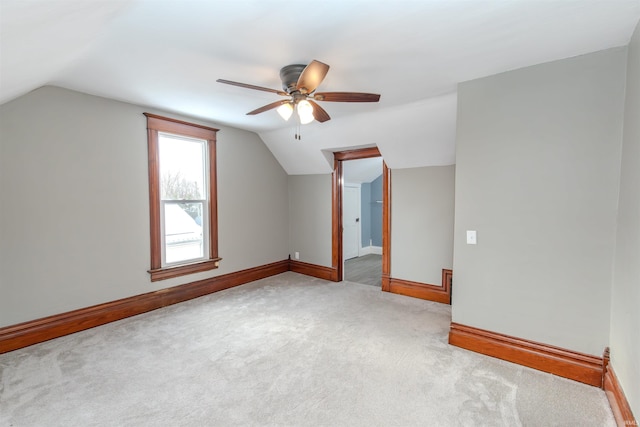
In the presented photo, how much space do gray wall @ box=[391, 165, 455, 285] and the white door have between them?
2.20 metres

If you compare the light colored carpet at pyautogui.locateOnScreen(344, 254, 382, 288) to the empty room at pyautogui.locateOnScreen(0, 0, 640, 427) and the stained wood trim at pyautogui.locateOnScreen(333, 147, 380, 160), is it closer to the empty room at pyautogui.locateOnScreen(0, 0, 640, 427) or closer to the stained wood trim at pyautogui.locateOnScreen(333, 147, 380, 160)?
the empty room at pyautogui.locateOnScreen(0, 0, 640, 427)

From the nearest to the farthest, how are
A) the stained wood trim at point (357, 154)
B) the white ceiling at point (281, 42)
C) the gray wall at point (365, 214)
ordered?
the white ceiling at point (281, 42), the stained wood trim at point (357, 154), the gray wall at point (365, 214)

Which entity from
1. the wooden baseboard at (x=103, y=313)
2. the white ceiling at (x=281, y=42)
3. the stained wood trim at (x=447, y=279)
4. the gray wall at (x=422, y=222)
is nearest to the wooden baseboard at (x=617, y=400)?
the stained wood trim at (x=447, y=279)

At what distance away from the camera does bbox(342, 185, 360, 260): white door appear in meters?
6.63

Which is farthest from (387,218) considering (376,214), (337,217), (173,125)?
(173,125)

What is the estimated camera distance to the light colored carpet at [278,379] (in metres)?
1.91

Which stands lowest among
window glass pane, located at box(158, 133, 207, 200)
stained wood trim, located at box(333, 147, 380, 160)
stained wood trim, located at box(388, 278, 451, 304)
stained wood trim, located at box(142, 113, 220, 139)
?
stained wood trim, located at box(388, 278, 451, 304)

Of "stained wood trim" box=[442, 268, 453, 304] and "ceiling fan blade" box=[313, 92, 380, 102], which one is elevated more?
"ceiling fan blade" box=[313, 92, 380, 102]

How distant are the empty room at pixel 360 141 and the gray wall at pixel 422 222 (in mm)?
40

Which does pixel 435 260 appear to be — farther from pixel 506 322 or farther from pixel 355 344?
pixel 355 344

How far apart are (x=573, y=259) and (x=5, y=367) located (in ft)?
15.0

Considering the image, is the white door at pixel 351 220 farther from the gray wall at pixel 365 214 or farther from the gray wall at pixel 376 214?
the gray wall at pixel 376 214

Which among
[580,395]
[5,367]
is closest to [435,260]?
[580,395]

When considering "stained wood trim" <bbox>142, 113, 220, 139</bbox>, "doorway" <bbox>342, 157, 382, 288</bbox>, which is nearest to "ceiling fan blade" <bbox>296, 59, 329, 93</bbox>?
"stained wood trim" <bbox>142, 113, 220, 139</bbox>
